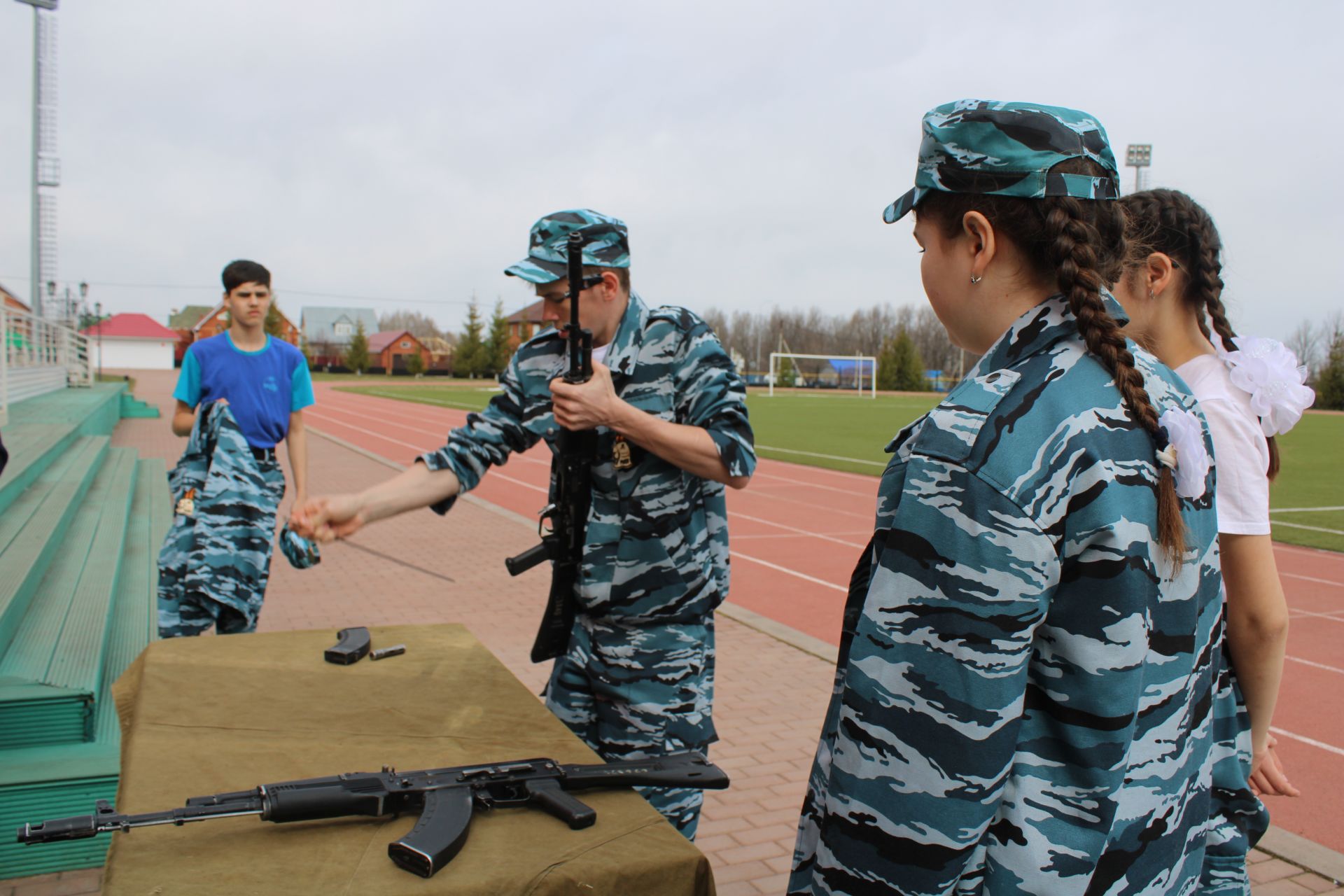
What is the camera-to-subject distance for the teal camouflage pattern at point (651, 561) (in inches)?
109

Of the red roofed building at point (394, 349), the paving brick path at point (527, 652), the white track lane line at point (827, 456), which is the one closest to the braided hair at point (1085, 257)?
the paving brick path at point (527, 652)

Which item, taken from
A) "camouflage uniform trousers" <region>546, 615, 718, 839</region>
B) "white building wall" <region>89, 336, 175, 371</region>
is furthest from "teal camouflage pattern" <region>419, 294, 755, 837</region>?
"white building wall" <region>89, 336, 175, 371</region>

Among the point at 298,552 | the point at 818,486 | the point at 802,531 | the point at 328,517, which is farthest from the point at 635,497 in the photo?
the point at 818,486

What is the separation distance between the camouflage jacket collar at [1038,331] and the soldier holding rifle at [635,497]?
137 cm

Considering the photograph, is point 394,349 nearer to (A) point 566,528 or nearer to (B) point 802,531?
(B) point 802,531

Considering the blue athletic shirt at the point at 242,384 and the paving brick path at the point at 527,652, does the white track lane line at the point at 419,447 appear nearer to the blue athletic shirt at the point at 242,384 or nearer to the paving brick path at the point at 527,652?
the blue athletic shirt at the point at 242,384

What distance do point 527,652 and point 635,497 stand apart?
3.79 m

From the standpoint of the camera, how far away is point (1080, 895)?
1281 mm

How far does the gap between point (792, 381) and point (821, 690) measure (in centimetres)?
7788

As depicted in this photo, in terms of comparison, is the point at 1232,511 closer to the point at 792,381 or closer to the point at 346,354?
the point at 792,381

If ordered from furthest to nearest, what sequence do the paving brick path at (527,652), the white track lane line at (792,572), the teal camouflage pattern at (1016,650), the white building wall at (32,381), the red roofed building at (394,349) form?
1. the red roofed building at (394,349)
2. the white building wall at (32,381)
3. the white track lane line at (792,572)
4. the paving brick path at (527,652)
5. the teal camouflage pattern at (1016,650)

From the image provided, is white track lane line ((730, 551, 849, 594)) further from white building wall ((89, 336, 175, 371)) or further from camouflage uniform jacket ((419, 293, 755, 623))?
white building wall ((89, 336, 175, 371))

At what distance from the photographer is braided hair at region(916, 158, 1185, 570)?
1.29 meters

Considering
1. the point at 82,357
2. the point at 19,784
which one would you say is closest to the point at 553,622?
the point at 19,784
